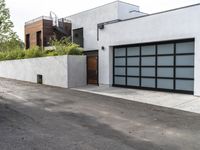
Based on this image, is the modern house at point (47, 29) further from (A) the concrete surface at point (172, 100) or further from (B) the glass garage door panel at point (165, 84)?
(A) the concrete surface at point (172, 100)

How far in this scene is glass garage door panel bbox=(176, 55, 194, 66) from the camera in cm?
1098

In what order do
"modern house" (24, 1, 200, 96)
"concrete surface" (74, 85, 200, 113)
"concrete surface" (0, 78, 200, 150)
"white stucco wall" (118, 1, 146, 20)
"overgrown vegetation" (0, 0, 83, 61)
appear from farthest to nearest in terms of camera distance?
"white stucco wall" (118, 1, 146, 20) < "overgrown vegetation" (0, 0, 83, 61) < "modern house" (24, 1, 200, 96) < "concrete surface" (74, 85, 200, 113) < "concrete surface" (0, 78, 200, 150)

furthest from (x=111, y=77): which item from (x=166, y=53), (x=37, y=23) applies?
(x=37, y=23)

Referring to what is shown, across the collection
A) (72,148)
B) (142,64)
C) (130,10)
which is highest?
(130,10)

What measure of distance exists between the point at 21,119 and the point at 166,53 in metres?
7.97

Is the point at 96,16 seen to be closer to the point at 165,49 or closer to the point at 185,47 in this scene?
the point at 165,49

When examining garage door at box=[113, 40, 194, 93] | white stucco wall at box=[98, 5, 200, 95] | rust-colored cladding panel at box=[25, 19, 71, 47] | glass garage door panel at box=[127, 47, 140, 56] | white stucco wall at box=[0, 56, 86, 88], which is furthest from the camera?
rust-colored cladding panel at box=[25, 19, 71, 47]

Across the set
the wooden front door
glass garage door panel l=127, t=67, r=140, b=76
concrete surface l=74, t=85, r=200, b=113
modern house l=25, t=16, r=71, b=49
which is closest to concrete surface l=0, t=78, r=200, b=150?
concrete surface l=74, t=85, r=200, b=113

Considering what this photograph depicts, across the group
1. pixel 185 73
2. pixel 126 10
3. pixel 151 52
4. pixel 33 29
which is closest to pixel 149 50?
pixel 151 52

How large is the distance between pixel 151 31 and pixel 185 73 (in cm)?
282

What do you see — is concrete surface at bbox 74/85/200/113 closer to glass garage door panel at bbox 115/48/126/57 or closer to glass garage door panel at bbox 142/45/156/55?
glass garage door panel at bbox 142/45/156/55

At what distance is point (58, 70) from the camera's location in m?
15.7

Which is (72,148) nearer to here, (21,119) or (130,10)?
(21,119)

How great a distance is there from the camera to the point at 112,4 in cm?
1791
